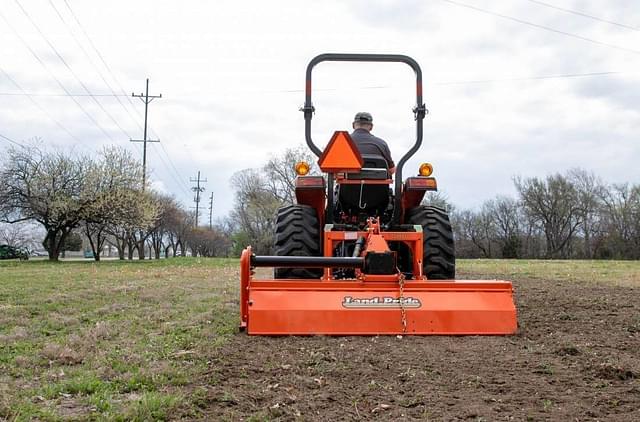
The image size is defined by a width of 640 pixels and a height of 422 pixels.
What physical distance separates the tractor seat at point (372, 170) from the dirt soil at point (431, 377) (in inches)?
73.3

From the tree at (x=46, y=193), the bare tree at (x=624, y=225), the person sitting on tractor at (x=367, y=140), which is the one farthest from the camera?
the bare tree at (x=624, y=225)

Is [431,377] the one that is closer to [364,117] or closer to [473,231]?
[364,117]

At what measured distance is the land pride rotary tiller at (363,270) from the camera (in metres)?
5.11

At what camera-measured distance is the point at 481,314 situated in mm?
5156

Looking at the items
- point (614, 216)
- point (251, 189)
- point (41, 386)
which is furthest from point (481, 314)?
point (614, 216)

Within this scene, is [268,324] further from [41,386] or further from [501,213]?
[501,213]

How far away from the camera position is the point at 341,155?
575cm

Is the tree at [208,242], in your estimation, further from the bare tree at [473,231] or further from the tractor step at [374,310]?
the tractor step at [374,310]

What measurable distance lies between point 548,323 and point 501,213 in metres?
61.3

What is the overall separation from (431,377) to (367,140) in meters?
3.35

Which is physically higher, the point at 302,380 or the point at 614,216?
the point at 614,216

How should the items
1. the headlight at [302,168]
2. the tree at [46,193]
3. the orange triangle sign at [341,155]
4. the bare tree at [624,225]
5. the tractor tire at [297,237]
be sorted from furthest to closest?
the bare tree at [624,225], the tree at [46,193], the headlight at [302,168], the tractor tire at [297,237], the orange triangle sign at [341,155]

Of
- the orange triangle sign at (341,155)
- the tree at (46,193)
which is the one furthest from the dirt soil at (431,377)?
the tree at (46,193)

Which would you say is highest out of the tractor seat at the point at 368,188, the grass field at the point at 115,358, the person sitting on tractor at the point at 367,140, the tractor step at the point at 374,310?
the person sitting on tractor at the point at 367,140
